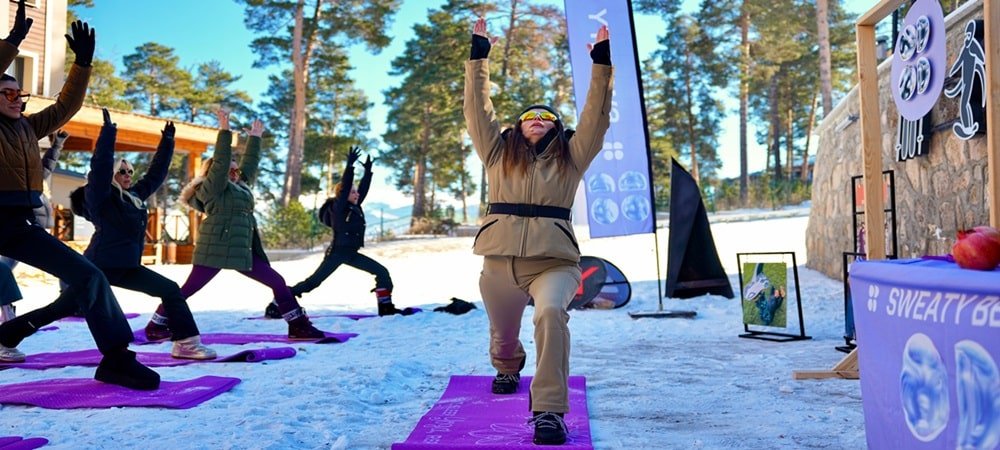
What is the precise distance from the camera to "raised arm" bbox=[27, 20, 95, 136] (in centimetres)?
411

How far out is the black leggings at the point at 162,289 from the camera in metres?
5.13

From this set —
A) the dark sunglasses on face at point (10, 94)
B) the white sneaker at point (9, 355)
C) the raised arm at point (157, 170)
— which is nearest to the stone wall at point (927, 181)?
the raised arm at point (157, 170)

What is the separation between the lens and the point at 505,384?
436 cm

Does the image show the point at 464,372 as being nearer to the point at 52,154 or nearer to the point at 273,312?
the point at 273,312

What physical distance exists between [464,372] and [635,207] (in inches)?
181

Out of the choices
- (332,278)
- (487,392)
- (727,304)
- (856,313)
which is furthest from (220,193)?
(332,278)

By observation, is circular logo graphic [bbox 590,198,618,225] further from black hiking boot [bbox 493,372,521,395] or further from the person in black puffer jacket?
black hiking boot [bbox 493,372,521,395]

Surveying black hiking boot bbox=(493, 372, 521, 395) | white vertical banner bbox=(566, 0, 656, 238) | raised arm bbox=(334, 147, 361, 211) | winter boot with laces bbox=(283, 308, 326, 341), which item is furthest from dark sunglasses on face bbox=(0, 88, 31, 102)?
white vertical banner bbox=(566, 0, 656, 238)

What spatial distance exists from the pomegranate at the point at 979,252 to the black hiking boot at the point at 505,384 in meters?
2.48

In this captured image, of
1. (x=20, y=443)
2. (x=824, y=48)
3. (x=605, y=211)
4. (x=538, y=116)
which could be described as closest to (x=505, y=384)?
(x=538, y=116)

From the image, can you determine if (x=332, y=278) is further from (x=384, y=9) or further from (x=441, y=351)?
(x=384, y=9)

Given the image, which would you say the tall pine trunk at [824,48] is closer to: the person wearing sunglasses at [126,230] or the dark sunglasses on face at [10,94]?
the person wearing sunglasses at [126,230]

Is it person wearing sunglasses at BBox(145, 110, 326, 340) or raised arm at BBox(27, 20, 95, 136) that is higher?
raised arm at BBox(27, 20, 95, 136)

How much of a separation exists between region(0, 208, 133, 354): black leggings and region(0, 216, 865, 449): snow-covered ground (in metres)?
0.55
